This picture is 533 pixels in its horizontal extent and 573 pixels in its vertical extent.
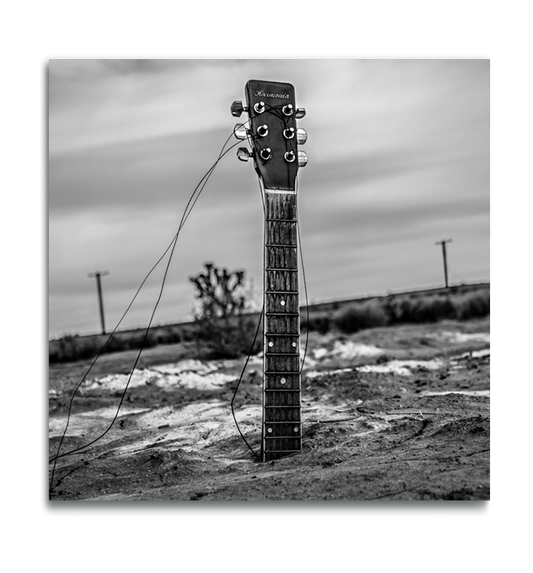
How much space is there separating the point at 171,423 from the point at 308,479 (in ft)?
10.2

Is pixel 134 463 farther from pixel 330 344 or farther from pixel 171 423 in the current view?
pixel 330 344

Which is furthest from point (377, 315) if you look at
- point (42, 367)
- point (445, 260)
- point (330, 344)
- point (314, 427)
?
point (42, 367)

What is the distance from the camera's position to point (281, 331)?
6020 millimetres

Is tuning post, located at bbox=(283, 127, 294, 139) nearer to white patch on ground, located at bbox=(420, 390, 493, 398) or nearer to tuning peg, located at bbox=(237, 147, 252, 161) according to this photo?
tuning peg, located at bbox=(237, 147, 252, 161)

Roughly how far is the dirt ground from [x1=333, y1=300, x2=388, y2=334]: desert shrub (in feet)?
7.00

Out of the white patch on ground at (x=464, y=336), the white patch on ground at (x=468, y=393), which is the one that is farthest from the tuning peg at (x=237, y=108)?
the white patch on ground at (x=464, y=336)

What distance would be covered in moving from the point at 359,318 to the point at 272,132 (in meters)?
8.94

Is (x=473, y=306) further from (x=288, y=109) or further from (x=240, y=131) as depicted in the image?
(x=240, y=131)

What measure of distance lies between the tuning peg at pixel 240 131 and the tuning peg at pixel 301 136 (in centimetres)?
42

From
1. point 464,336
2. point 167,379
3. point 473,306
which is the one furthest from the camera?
point 473,306

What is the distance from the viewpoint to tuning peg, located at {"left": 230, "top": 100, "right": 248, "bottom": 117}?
19.7 feet

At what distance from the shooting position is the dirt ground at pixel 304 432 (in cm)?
527

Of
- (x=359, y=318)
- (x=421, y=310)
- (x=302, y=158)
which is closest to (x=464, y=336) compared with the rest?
(x=421, y=310)

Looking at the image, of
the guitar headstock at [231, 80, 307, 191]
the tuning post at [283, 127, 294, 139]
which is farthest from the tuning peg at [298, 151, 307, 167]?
the tuning post at [283, 127, 294, 139]
